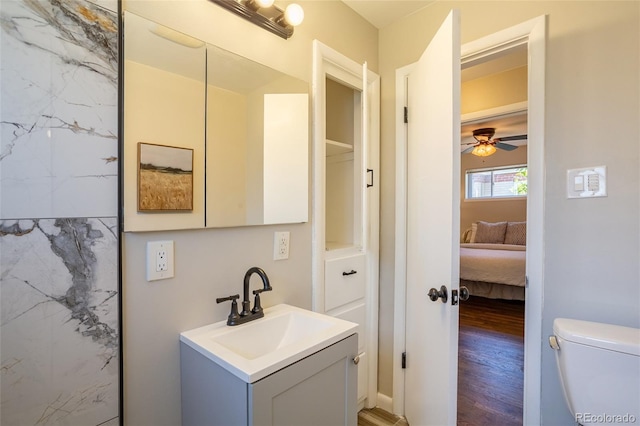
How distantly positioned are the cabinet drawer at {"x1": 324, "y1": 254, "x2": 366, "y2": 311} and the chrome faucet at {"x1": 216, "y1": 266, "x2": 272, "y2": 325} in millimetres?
479

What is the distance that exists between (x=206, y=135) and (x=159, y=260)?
468 mm

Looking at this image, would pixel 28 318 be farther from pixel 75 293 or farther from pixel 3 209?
pixel 3 209

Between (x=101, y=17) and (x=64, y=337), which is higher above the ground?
(x=101, y=17)

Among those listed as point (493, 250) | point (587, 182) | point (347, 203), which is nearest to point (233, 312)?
point (347, 203)

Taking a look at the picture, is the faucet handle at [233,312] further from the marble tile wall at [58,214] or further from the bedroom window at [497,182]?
the bedroom window at [497,182]

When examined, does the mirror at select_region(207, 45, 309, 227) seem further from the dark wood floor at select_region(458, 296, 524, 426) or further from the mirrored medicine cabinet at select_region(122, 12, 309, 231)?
the dark wood floor at select_region(458, 296, 524, 426)

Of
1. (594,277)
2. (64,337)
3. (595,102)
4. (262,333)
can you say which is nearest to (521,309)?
(594,277)

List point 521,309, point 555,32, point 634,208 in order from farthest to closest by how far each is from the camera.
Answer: point 521,309 → point 555,32 → point 634,208

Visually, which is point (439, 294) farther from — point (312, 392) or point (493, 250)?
point (493, 250)

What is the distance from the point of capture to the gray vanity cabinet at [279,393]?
0.86 meters

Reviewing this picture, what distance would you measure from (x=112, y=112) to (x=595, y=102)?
179 centimetres

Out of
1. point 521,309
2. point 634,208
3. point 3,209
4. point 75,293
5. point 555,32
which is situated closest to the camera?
point 3,209

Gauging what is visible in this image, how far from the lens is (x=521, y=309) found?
400cm

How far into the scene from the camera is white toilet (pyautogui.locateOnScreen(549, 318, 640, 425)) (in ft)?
3.54
